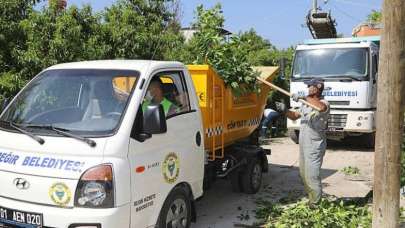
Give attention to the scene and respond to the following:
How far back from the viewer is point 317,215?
20.9 ft

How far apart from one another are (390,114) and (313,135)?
2276 millimetres

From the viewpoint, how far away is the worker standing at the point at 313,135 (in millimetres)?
6770

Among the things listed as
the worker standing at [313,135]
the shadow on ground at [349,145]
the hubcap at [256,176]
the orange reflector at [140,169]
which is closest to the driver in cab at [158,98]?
the orange reflector at [140,169]

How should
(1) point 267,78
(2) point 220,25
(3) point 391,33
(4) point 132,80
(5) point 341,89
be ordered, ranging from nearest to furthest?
(3) point 391,33 → (4) point 132,80 → (2) point 220,25 → (1) point 267,78 → (5) point 341,89

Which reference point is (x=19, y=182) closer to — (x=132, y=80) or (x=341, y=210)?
(x=132, y=80)

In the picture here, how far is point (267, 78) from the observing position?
8352mm

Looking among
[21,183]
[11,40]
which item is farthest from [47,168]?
[11,40]

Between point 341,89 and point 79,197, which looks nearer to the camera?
point 79,197

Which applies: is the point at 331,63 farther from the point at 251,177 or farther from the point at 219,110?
the point at 219,110

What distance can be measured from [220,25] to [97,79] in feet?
9.20

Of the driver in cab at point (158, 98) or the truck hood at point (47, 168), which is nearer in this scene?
the truck hood at point (47, 168)

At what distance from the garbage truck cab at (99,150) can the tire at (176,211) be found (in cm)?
1

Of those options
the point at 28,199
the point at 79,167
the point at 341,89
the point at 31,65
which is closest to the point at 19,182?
the point at 28,199

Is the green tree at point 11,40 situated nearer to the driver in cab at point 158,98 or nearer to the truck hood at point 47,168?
the driver in cab at point 158,98
